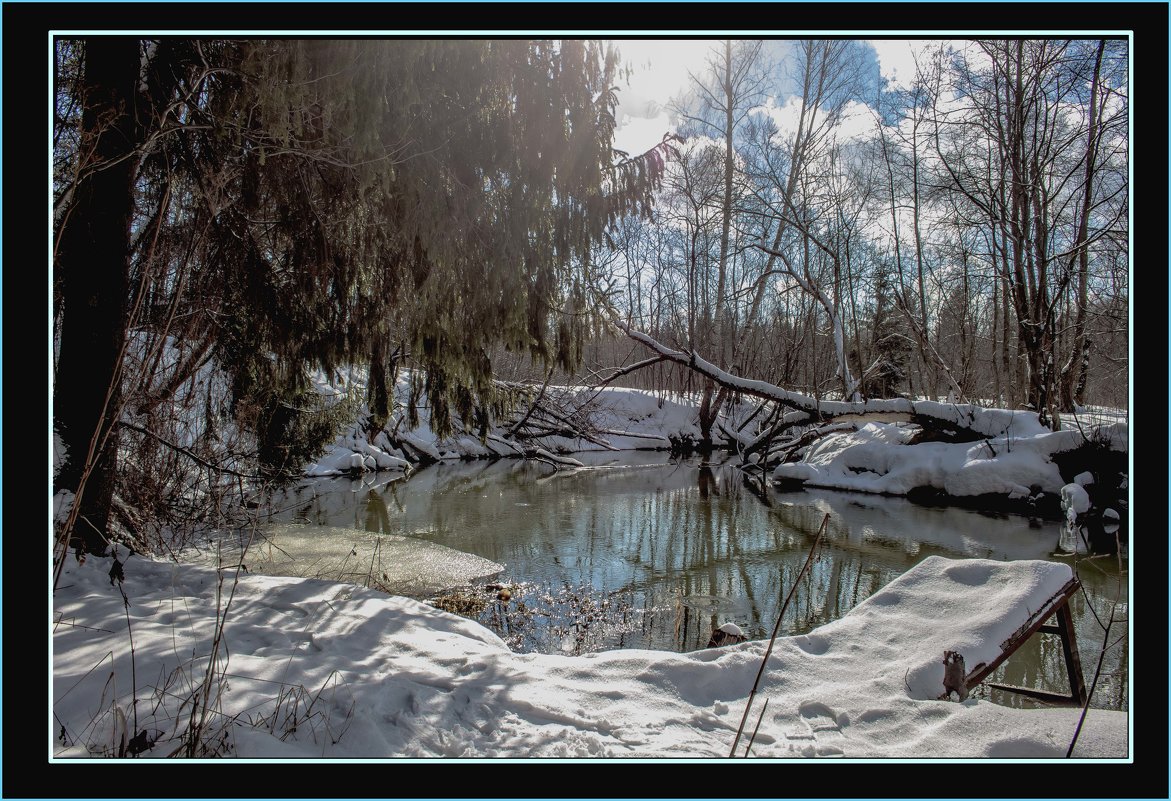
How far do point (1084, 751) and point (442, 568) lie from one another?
545cm

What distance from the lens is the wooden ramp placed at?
2.97 metres

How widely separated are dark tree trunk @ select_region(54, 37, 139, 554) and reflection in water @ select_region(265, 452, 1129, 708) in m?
2.80

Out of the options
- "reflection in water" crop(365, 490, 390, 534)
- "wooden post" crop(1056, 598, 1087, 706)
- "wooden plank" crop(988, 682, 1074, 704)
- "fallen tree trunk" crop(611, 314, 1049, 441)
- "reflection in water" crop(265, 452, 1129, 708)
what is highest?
"fallen tree trunk" crop(611, 314, 1049, 441)

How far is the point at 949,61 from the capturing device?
43.0 ft

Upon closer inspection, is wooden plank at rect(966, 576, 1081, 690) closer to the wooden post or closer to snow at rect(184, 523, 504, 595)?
the wooden post

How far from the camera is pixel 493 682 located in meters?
2.68

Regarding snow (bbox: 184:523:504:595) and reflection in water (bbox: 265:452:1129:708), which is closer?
reflection in water (bbox: 265:452:1129:708)

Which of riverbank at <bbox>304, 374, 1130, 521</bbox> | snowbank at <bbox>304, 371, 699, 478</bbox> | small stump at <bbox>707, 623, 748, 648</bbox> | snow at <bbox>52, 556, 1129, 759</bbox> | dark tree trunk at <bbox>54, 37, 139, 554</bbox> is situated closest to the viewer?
snow at <bbox>52, 556, 1129, 759</bbox>

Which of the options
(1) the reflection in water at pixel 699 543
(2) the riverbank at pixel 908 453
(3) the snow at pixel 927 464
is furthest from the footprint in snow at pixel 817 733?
(3) the snow at pixel 927 464

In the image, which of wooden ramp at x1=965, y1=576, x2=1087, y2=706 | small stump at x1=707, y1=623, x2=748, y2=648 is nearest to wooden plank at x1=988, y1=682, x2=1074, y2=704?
wooden ramp at x1=965, y1=576, x2=1087, y2=706

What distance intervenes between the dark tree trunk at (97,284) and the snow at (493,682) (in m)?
0.64
